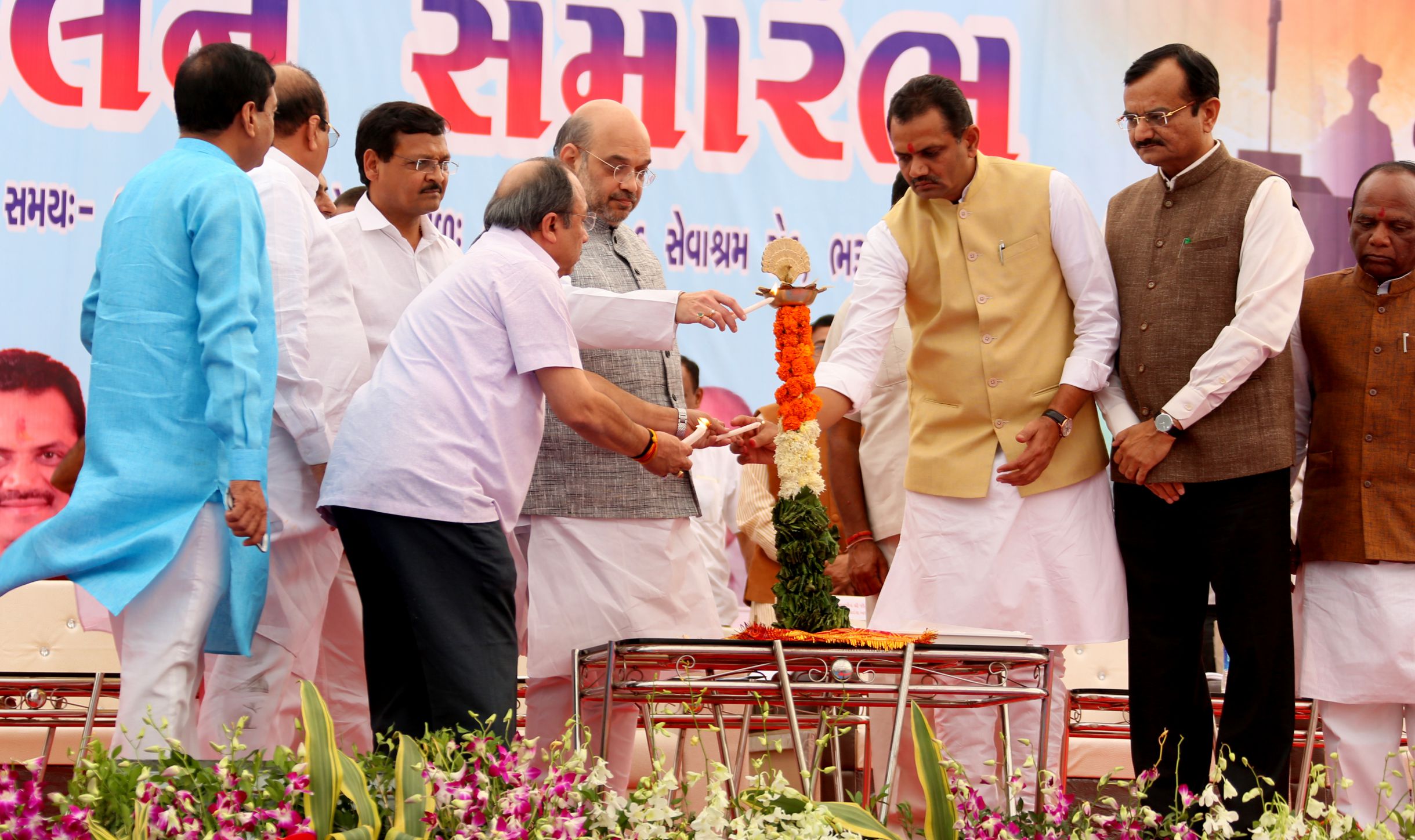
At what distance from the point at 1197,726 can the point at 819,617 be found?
1.07m

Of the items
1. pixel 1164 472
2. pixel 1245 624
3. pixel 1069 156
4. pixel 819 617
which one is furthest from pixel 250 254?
pixel 1069 156

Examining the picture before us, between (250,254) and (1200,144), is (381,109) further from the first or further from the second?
(1200,144)

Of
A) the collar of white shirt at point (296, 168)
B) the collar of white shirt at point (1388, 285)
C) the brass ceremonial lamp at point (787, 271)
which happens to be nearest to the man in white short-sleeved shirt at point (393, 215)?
the collar of white shirt at point (296, 168)

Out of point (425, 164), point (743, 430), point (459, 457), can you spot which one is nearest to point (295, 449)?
point (459, 457)

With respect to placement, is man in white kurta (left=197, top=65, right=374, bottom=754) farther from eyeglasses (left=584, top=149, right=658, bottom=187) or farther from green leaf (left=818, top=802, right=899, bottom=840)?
green leaf (left=818, top=802, right=899, bottom=840)

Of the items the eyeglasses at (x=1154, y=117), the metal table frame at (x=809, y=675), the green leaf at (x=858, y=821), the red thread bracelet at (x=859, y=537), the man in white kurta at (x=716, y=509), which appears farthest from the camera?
the man in white kurta at (x=716, y=509)

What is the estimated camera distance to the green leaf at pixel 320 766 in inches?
82.9

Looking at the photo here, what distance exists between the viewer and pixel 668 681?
2686 mm

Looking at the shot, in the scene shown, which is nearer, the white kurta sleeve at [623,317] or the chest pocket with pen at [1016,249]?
the white kurta sleeve at [623,317]

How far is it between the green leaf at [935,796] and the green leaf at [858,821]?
0.22 ft

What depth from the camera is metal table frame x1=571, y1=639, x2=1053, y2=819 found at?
2.70m

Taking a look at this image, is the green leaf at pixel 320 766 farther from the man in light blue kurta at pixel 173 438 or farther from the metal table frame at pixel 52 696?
the metal table frame at pixel 52 696

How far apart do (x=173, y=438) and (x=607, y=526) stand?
1.06m

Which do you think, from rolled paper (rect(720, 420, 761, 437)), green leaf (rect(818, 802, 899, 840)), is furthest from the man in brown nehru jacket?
green leaf (rect(818, 802, 899, 840))
